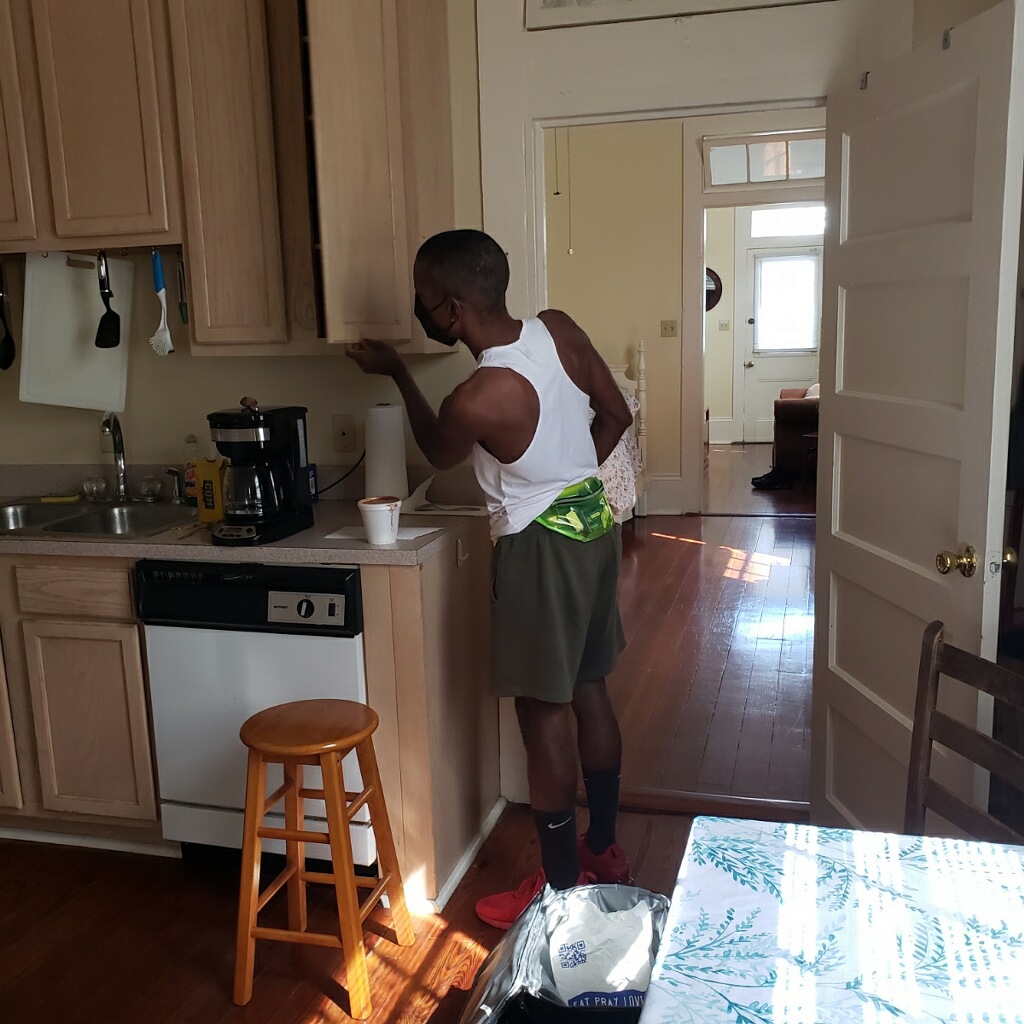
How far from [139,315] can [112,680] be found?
3.67ft

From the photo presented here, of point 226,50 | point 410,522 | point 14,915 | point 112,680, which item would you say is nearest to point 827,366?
point 410,522

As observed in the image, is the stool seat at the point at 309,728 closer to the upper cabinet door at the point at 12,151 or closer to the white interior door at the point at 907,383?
the white interior door at the point at 907,383

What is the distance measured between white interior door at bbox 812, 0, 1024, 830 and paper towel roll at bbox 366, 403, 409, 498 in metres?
1.07

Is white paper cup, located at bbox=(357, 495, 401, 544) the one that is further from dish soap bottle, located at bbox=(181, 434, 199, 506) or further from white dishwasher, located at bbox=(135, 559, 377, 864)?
dish soap bottle, located at bbox=(181, 434, 199, 506)

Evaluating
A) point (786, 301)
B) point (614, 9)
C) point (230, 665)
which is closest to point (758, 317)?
point (786, 301)

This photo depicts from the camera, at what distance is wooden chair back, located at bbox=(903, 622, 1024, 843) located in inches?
55.5

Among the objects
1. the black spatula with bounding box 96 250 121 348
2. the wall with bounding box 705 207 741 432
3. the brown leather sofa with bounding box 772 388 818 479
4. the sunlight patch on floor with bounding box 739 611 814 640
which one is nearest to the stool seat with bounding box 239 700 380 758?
the black spatula with bounding box 96 250 121 348

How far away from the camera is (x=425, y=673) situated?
2.21 m

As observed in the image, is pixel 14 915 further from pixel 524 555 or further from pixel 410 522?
pixel 524 555

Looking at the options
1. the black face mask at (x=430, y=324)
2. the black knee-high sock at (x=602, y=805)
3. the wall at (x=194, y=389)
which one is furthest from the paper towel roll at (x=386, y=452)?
the black knee-high sock at (x=602, y=805)

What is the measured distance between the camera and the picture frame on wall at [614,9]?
2348 millimetres

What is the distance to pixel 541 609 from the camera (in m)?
2.06

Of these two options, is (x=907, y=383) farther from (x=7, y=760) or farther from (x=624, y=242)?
(x=624, y=242)

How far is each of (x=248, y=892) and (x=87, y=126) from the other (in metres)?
1.93
